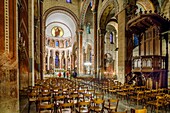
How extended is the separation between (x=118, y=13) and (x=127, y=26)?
89.8 inches

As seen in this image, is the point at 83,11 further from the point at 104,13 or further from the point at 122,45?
the point at 122,45

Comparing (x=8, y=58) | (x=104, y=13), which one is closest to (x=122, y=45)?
(x=104, y=13)

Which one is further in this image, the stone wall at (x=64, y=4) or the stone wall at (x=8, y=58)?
the stone wall at (x=64, y=4)

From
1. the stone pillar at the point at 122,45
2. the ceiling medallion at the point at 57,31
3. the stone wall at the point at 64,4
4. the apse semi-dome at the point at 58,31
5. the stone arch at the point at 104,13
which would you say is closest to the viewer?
the stone pillar at the point at 122,45

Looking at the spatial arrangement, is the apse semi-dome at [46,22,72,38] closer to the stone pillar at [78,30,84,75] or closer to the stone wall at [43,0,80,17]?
the stone wall at [43,0,80,17]

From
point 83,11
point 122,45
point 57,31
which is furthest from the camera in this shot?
point 57,31

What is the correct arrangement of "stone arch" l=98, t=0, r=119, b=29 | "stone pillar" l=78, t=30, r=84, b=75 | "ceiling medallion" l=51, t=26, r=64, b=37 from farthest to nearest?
"ceiling medallion" l=51, t=26, r=64, b=37, "stone pillar" l=78, t=30, r=84, b=75, "stone arch" l=98, t=0, r=119, b=29

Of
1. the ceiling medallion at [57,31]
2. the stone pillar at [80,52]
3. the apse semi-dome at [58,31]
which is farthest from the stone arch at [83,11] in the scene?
the ceiling medallion at [57,31]

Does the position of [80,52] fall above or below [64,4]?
below

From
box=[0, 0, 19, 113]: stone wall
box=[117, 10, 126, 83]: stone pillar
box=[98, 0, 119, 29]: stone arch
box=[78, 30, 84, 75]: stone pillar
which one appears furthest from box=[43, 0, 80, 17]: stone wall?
box=[0, 0, 19, 113]: stone wall

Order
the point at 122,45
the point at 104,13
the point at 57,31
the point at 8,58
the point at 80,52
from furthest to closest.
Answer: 1. the point at 57,31
2. the point at 80,52
3. the point at 104,13
4. the point at 122,45
5. the point at 8,58

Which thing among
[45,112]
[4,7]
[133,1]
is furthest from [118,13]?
[45,112]

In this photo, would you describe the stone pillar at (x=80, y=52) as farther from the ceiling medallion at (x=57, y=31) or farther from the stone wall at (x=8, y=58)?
the stone wall at (x=8, y=58)

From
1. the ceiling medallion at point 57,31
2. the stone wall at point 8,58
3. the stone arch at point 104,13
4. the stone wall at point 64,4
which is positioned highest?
the stone wall at point 64,4
